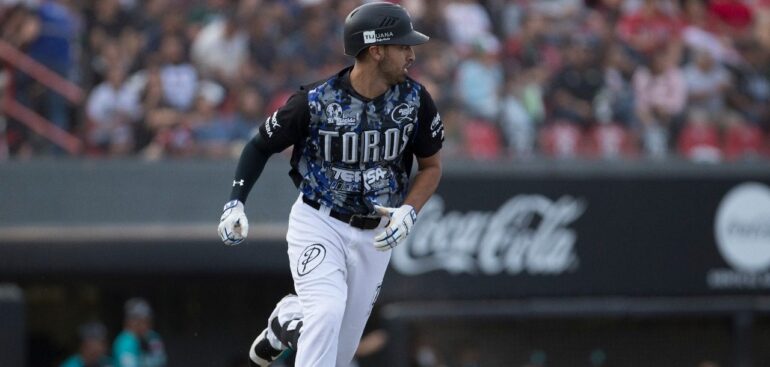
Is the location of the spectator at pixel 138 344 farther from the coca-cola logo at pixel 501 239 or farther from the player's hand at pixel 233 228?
the player's hand at pixel 233 228

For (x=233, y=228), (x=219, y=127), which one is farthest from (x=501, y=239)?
(x=233, y=228)

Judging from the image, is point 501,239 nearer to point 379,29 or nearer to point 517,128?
point 517,128

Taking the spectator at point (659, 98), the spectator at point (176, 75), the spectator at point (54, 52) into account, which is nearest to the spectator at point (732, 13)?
the spectator at point (659, 98)

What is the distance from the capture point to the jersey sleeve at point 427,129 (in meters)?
5.99

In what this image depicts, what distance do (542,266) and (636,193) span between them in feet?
3.33

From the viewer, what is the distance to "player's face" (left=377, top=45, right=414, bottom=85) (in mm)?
5785

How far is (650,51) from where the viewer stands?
477 inches

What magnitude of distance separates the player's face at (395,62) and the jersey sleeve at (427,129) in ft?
0.62

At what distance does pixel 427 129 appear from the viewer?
6008 millimetres

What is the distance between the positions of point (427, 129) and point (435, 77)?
16.5ft

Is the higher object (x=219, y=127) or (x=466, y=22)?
(x=466, y=22)

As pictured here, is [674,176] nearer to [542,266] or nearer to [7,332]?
[542,266]

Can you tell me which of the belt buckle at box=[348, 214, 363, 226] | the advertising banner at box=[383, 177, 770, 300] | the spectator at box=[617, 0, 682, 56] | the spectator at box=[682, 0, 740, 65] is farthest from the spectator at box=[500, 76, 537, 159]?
the belt buckle at box=[348, 214, 363, 226]

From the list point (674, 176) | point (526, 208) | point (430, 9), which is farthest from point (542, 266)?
point (430, 9)
